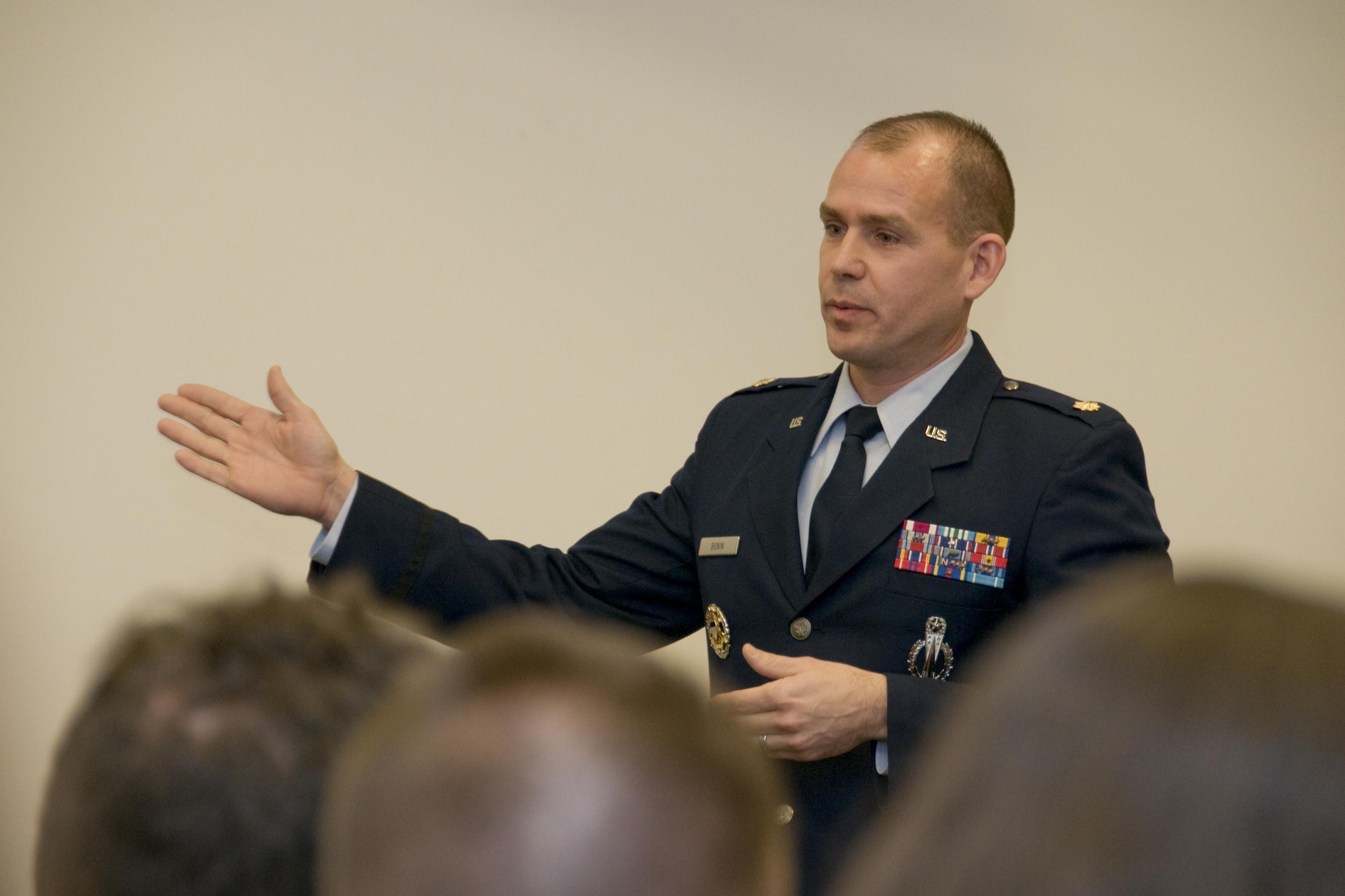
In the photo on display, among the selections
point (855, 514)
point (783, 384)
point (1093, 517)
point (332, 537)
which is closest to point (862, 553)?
point (855, 514)

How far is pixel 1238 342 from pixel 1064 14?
0.90 m

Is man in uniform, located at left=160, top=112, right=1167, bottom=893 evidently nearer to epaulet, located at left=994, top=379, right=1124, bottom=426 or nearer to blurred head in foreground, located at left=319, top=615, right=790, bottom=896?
epaulet, located at left=994, top=379, right=1124, bottom=426

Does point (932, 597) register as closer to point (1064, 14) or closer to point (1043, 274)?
point (1043, 274)

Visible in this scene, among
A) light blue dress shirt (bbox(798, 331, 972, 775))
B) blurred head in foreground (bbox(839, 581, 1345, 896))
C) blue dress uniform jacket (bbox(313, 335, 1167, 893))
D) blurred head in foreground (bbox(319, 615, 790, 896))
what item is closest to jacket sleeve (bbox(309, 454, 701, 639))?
blue dress uniform jacket (bbox(313, 335, 1167, 893))

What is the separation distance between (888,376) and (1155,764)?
161 cm

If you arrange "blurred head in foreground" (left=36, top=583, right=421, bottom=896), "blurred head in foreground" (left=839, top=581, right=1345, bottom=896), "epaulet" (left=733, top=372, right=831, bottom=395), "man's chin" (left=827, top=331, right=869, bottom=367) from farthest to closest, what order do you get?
"epaulet" (left=733, top=372, right=831, bottom=395), "man's chin" (left=827, top=331, right=869, bottom=367), "blurred head in foreground" (left=36, top=583, right=421, bottom=896), "blurred head in foreground" (left=839, top=581, right=1345, bottom=896)

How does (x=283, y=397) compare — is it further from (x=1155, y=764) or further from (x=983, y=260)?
(x=1155, y=764)

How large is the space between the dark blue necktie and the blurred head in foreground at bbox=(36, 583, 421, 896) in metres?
1.25

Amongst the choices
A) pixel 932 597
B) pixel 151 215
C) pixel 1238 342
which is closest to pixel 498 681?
pixel 932 597

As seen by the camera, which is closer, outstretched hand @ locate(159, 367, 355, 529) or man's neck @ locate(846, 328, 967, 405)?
outstretched hand @ locate(159, 367, 355, 529)

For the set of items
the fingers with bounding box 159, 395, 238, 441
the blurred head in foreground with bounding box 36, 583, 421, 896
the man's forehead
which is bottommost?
the blurred head in foreground with bounding box 36, 583, 421, 896

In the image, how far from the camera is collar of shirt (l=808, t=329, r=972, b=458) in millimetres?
1890

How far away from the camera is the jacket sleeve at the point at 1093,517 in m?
1.67

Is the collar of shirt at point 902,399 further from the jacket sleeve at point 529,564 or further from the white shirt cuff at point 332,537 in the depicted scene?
the white shirt cuff at point 332,537
